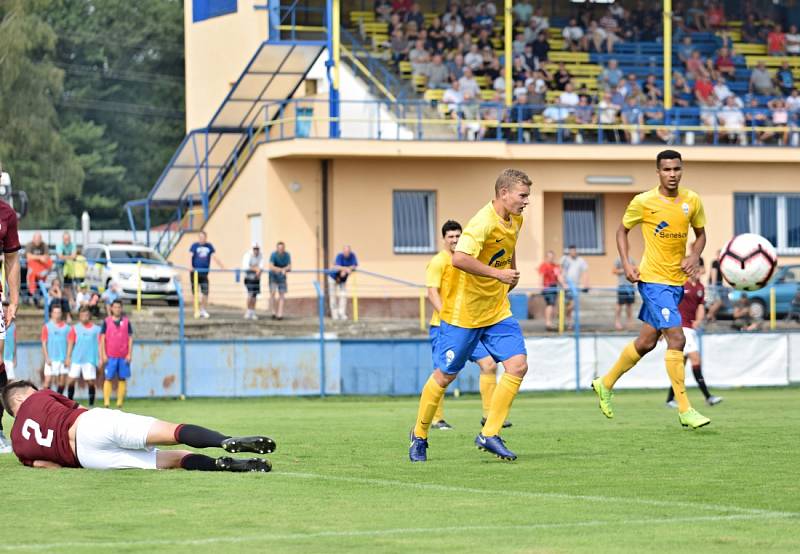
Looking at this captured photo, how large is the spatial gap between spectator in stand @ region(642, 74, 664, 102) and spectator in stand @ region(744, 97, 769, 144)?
232cm

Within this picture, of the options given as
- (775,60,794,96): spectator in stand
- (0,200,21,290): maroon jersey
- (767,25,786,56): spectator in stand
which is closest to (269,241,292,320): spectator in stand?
(775,60,794,96): spectator in stand

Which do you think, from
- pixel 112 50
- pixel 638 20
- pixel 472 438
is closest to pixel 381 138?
pixel 638 20

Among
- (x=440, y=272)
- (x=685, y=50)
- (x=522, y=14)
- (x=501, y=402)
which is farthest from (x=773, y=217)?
(x=501, y=402)

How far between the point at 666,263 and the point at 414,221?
83.3ft

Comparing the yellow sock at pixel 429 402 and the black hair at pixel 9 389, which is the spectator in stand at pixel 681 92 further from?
the black hair at pixel 9 389

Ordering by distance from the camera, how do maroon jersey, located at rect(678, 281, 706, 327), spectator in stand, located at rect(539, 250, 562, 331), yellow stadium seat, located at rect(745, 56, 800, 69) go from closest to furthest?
maroon jersey, located at rect(678, 281, 706, 327) → spectator in stand, located at rect(539, 250, 562, 331) → yellow stadium seat, located at rect(745, 56, 800, 69)

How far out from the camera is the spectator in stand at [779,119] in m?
40.2

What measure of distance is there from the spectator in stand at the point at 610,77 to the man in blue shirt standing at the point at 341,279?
9.30 metres

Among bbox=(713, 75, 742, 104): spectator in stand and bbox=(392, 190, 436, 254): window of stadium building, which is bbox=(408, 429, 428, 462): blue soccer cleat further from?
bbox=(713, 75, 742, 104): spectator in stand

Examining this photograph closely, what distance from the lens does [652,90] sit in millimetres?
40281

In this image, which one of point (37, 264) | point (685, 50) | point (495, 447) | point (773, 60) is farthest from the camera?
point (773, 60)

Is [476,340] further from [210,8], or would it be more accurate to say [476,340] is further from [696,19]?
[210,8]

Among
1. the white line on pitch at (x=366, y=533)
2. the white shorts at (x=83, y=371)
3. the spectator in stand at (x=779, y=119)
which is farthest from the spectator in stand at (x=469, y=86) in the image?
the white line on pitch at (x=366, y=533)

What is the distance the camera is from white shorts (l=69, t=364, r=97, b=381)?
26062mm
